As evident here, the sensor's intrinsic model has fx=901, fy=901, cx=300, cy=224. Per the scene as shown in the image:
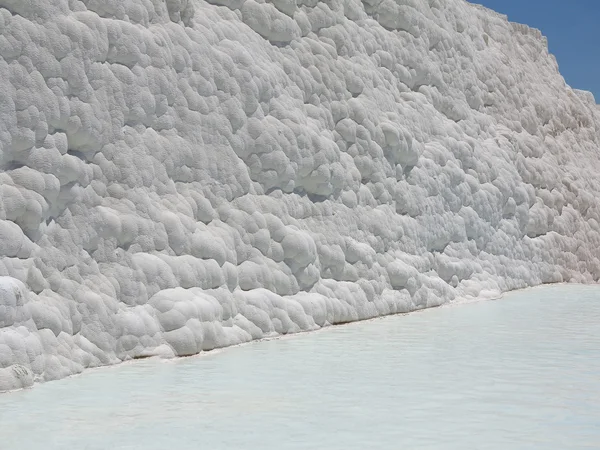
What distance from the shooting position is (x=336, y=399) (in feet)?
10.5

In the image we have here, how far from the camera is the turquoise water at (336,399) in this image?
2.60 m

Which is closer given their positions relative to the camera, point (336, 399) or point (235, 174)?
point (336, 399)

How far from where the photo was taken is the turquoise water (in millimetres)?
2597

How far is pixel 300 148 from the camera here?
579 centimetres

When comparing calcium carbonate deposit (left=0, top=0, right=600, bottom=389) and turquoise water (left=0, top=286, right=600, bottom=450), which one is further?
calcium carbonate deposit (left=0, top=0, right=600, bottom=389)

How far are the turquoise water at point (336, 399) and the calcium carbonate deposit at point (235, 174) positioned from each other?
1.06 ft

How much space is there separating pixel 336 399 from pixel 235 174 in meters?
2.22

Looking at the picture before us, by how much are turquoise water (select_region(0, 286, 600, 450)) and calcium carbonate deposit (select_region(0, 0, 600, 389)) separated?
323 mm

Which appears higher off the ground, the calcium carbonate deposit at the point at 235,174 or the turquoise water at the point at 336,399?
the calcium carbonate deposit at the point at 235,174

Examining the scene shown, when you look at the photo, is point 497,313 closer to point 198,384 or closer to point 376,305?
point 376,305

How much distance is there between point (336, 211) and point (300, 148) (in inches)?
22.8

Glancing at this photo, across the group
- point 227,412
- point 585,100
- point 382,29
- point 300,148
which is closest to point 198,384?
point 227,412

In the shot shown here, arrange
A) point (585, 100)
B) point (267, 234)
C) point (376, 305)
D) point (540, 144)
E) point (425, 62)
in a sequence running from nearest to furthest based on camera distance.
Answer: point (267, 234), point (376, 305), point (425, 62), point (540, 144), point (585, 100)

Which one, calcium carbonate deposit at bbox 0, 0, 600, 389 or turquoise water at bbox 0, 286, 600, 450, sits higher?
calcium carbonate deposit at bbox 0, 0, 600, 389
